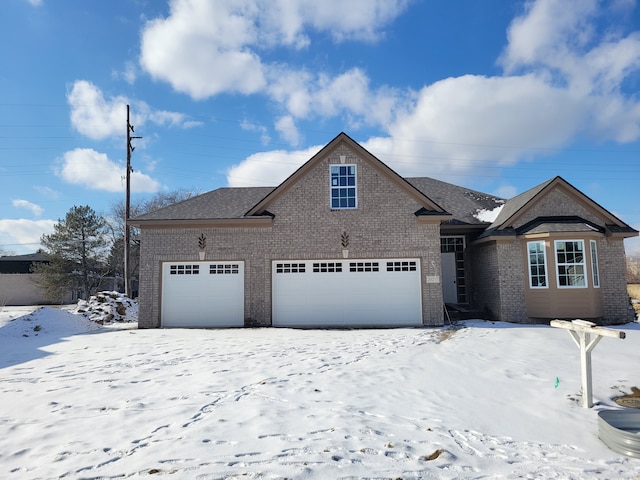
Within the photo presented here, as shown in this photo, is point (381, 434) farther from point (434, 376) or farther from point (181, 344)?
point (181, 344)

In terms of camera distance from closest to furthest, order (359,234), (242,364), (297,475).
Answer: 1. (297,475)
2. (242,364)
3. (359,234)

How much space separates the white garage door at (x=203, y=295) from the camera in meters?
14.7

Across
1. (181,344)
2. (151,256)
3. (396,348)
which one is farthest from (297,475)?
(151,256)

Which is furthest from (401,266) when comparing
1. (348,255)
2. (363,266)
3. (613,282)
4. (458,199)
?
(613,282)

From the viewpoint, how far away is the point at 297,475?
370 cm

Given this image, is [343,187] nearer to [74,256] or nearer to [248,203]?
[248,203]

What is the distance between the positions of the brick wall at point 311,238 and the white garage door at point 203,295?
30 cm

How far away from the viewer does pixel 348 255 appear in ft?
47.5

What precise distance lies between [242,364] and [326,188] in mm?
8130

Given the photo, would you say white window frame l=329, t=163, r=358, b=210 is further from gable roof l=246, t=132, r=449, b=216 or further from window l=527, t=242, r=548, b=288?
window l=527, t=242, r=548, b=288

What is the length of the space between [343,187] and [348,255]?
2.53 metres

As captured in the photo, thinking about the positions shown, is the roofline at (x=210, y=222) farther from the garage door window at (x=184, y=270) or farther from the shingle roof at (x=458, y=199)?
the shingle roof at (x=458, y=199)

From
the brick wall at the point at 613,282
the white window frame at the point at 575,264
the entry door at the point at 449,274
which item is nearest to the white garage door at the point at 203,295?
the entry door at the point at 449,274

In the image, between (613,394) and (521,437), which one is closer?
(521,437)
